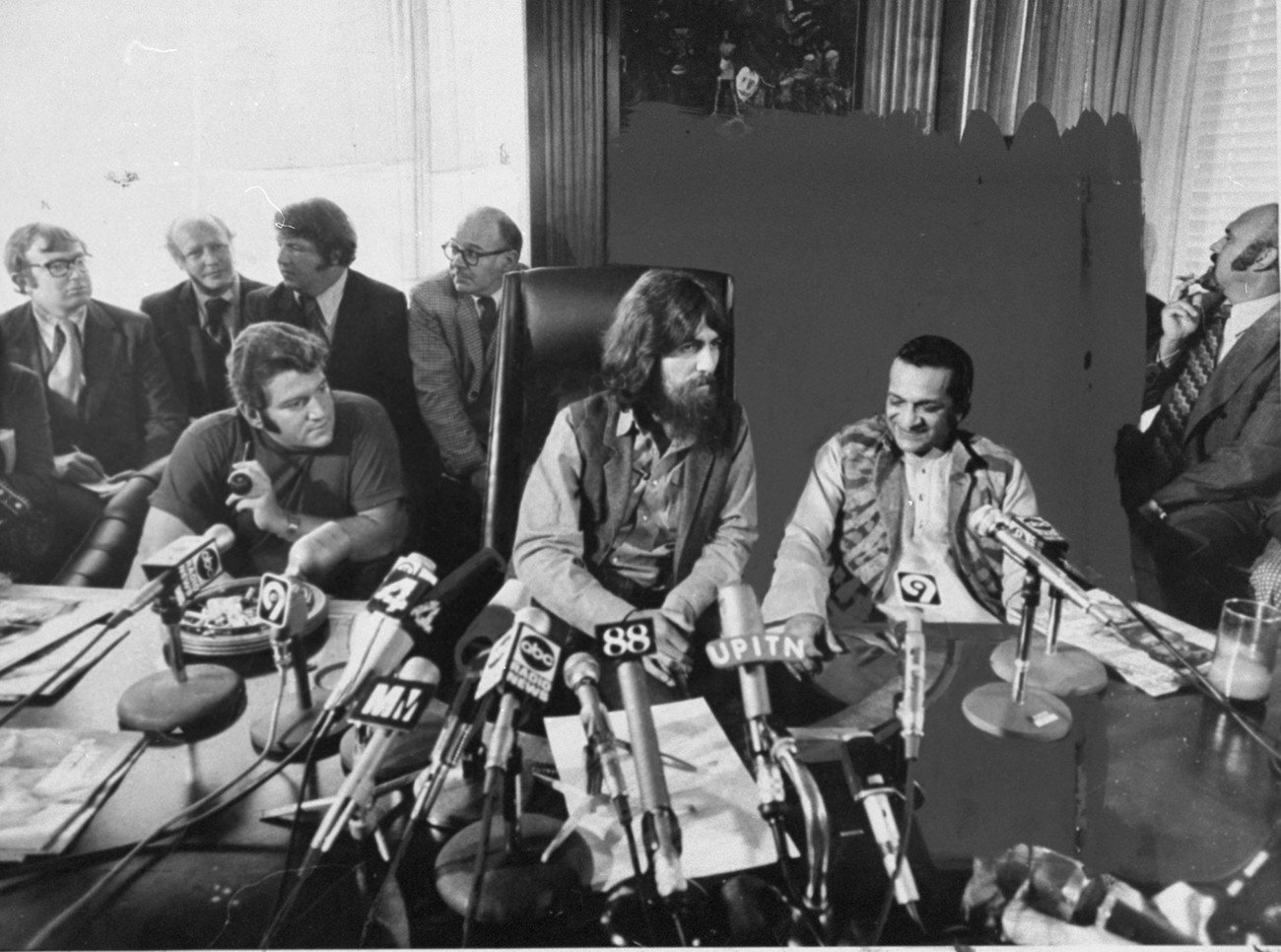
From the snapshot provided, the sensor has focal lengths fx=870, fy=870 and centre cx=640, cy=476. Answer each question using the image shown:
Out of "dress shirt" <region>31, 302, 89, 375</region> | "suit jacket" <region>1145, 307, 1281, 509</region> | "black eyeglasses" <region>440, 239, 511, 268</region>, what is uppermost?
"black eyeglasses" <region>440, 239, 511, 268</region>

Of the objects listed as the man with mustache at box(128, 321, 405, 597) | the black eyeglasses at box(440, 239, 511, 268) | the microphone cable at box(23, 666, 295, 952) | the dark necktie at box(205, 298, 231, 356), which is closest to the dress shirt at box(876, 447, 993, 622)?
the black eyeglasses at box(440, 239, 511, 268)

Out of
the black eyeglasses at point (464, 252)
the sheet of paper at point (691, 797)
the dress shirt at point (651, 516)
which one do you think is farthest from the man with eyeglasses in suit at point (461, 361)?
the sheet of paper at point (691, 797)

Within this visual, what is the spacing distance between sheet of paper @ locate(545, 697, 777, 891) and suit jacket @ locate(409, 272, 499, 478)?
43 centimetres

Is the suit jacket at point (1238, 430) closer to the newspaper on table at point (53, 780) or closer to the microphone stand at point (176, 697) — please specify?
the microphone stand at point (176, 697)

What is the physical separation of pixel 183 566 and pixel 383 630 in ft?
0.96

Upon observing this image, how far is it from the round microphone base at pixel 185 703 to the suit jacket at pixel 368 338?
41cm

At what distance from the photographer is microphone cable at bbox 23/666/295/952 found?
1.05 meters

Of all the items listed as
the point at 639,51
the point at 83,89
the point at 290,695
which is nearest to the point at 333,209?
the point at 83,89

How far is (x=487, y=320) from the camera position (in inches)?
51.6

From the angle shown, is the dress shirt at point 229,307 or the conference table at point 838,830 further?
the dress shirt at point 229,307

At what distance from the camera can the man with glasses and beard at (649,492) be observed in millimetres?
1298

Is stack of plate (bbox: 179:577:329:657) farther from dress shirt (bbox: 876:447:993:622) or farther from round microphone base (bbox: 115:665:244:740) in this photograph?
dress shirt (bbox: 876:447:993:622)

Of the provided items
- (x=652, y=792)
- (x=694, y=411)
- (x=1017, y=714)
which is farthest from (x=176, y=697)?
(x=1017, y=714)

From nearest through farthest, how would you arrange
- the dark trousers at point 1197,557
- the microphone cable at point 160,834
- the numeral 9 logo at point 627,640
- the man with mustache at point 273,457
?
the microphone cable at point 160,834
the numeral 9 logo at point 627,640
the man with mustache at point 273,457
the dark trousers at point 1197,557
